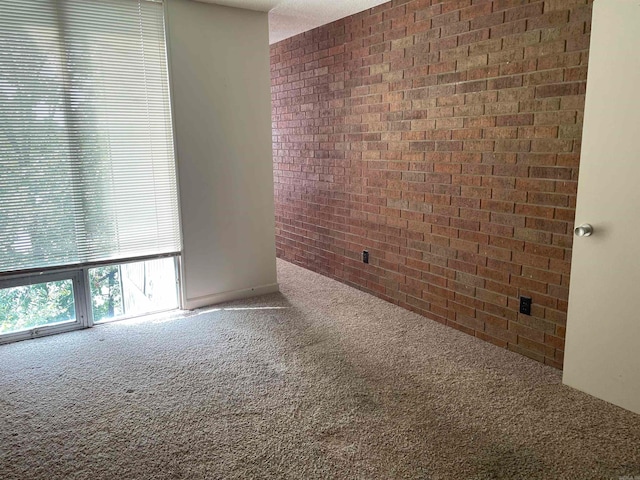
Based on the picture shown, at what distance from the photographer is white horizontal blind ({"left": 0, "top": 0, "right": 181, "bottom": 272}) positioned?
3.14 meters

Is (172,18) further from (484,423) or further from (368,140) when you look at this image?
(484,423)

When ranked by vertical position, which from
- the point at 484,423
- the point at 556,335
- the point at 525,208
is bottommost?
the point at 484,423

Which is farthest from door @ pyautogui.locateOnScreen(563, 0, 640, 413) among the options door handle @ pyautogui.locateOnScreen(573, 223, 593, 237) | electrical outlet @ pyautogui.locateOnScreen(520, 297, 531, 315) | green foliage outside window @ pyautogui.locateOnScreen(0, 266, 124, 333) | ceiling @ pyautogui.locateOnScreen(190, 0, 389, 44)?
green foliage outside window @ pyautogui.locateOnScreen(0, 266, 124, 333)

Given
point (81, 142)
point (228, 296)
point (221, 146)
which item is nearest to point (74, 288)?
point (81, 142)

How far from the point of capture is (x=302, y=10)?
398cm

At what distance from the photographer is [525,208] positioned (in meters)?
2.91

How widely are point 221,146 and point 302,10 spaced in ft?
4.44

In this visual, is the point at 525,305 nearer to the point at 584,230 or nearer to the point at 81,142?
the point at 584,230

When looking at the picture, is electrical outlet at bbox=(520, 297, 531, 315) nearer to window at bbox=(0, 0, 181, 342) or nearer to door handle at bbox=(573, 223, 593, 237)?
door handle at bbox=(573, 223, 593, 237)

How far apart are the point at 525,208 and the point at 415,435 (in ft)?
5.10

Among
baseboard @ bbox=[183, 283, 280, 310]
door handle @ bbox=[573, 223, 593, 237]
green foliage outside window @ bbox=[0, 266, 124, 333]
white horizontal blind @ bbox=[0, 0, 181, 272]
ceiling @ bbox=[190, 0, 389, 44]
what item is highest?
ceiling @ bbox=[190, 0, 389, 44]

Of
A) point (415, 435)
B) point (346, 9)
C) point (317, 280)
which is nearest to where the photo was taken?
point (415, 435)

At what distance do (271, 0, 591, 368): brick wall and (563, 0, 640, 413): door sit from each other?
201 mm

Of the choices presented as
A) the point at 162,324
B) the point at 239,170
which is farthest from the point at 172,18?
the point at 162,324
